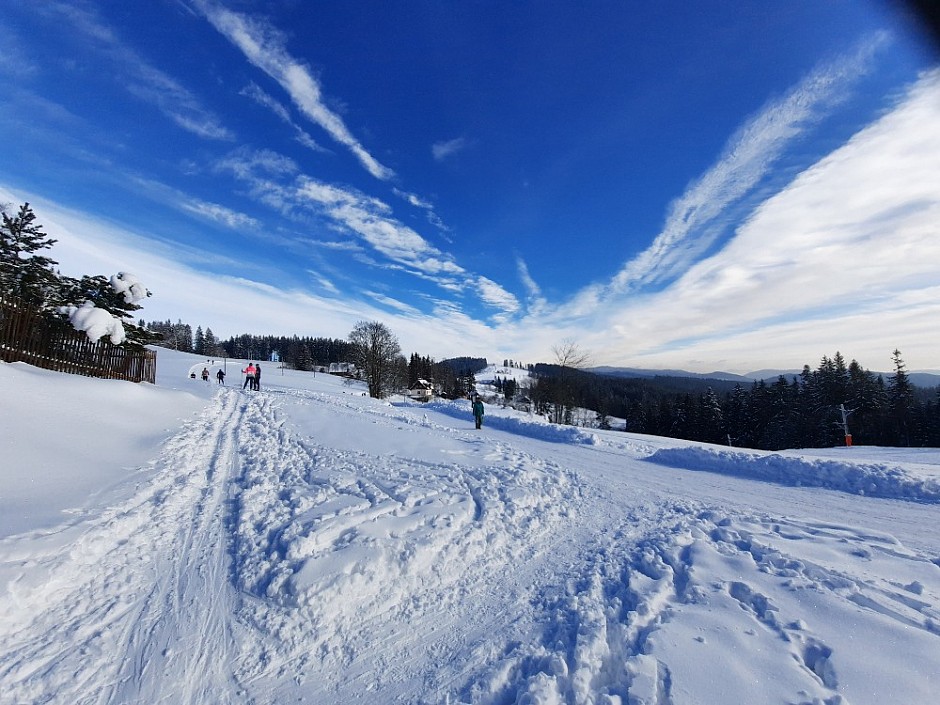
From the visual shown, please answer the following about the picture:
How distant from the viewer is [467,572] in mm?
4461

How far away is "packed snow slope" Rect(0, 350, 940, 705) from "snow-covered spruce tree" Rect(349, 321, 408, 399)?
1298 inches

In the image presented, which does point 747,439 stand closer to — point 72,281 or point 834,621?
point 834,621

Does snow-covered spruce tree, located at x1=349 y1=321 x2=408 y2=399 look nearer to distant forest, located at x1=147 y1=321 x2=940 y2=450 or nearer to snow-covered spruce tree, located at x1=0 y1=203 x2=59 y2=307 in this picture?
distant forest, located at x1=147 y1=321 x2=940 y2=450

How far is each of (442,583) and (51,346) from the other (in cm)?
1377

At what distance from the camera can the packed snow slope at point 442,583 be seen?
277 centimetres

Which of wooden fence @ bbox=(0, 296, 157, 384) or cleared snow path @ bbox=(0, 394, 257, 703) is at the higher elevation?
wooden fence @ bbox=(0, 296, 157, 384)

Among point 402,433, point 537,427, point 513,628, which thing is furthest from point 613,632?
point 537,427

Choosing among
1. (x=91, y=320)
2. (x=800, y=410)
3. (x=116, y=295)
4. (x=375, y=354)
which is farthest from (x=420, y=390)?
(x=91, y=320)

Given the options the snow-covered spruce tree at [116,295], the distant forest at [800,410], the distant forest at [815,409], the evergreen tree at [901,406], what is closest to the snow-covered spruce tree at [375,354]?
the distant forest at [800,410]

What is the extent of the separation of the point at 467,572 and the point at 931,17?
9.31 metres

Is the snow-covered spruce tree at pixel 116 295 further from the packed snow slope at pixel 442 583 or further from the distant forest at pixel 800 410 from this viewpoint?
the distant forest at pixel 800 410

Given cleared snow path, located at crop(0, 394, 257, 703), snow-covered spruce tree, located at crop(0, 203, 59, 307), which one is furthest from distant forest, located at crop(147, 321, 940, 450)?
cleared snow path, located at crop(0, 394, 257, 703)

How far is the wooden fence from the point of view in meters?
9.32

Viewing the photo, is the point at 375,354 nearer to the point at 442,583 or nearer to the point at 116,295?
the point at 116,295
